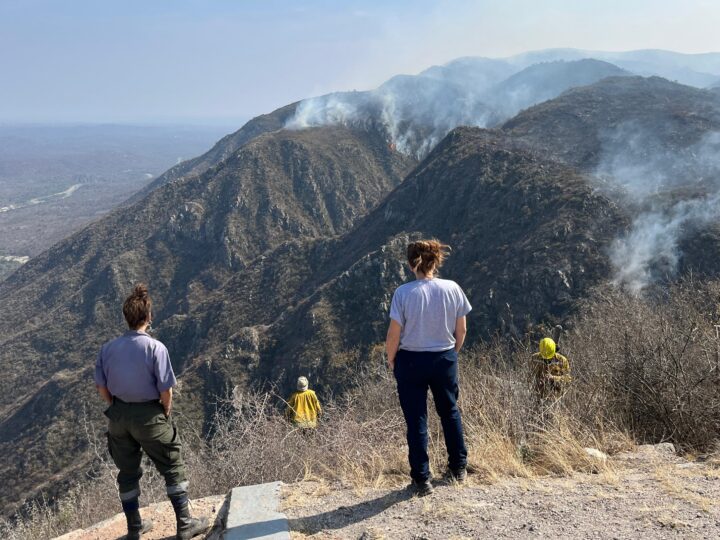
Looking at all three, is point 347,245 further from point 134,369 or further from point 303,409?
point 134,369

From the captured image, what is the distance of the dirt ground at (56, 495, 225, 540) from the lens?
13.1ft

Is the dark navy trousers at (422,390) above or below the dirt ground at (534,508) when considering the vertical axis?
above

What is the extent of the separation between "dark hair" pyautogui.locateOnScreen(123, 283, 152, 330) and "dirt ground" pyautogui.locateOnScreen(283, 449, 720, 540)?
178 cm

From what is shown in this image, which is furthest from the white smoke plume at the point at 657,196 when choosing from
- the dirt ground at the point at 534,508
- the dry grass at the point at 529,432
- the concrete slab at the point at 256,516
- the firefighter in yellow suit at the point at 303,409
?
the concrete slab at the point at 256,516

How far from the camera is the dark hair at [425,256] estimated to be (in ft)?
12.3

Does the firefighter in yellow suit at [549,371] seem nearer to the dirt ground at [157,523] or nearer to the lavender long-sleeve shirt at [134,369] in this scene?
the dirt ground at [157,523]

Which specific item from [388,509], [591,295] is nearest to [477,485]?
[388,509]

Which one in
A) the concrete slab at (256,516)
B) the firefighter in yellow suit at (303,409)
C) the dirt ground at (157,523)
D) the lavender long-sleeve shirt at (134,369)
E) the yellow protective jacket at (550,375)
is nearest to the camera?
the concrete slab at (256,516)

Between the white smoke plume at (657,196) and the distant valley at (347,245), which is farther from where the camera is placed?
the distant valley at (347,245)

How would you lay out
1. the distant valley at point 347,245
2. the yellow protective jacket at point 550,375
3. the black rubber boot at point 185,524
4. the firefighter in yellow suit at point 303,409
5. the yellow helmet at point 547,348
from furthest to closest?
1. the distant valley at point 347,245
2. the firefighter in yellow suit at point 303,409
3. the yellow helmet at point 547,348
4. the yellow protective jacket at point 550,375
5. the black rubber boot at point 185,524

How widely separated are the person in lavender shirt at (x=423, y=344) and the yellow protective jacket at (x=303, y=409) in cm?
302

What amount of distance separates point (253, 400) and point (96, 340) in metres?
46.9

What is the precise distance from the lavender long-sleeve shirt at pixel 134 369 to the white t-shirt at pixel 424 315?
1703 mm

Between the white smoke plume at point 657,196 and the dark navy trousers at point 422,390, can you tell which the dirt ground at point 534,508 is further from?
the white smoke plume at point 657,196
